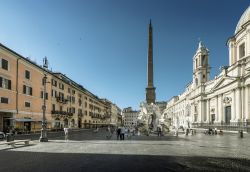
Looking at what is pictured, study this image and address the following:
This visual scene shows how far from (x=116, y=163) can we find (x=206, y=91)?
61424 millimetres

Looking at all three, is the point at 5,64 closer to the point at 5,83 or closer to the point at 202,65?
the point at 5,83

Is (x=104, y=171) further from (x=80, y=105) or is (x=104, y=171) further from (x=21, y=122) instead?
(x=80, y=105)

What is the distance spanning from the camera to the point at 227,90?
178 ft

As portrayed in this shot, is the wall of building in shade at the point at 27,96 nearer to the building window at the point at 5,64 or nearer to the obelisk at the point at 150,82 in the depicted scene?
the building window at the point at 5,64

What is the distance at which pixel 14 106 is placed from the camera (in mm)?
38188

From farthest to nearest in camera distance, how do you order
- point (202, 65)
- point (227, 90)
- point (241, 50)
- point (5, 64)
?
1. point (202, 65)
2. point (241, 50)
3. point (227, 90)
4. point (5, 64)

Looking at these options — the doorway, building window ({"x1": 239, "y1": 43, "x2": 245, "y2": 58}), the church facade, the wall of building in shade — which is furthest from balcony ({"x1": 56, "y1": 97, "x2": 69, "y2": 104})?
building window ({"x1": 239, "y1": 43, "x2": 245, "y2": 58})

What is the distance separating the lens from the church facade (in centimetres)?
4675

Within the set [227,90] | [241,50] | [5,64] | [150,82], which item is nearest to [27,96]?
[5,64]

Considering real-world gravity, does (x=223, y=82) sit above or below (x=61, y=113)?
above

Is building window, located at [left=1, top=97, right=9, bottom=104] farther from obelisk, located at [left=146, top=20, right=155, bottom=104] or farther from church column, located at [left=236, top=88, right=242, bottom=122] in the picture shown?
church column, located at [left=236, top=88, right=242, bottom=122]

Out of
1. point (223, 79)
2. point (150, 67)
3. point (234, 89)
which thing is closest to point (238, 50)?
point (223, 79)

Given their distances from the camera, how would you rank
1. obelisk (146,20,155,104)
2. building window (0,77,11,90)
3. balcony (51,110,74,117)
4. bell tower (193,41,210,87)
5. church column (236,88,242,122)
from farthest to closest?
bell tower (193,41,210,87) → balcony (51,110,74,117) → obelisk (146,20,155,104) → church column (236,88,242,122) → building window (0,77,11,90)

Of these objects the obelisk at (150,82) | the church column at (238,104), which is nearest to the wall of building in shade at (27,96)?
the obelisk at (150,82)
